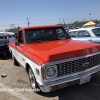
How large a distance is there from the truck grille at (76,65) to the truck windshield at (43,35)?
5.86ft

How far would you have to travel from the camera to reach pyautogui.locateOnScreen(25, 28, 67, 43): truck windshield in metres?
4.70

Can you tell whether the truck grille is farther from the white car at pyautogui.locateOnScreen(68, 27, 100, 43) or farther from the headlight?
the white car at pyautogui.locateOnScreen(68, 27, 100, 43)

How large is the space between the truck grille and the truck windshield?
179 cm

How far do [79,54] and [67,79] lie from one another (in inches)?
25.4

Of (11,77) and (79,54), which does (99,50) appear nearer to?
(79,54)

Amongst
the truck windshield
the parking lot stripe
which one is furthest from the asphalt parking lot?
the truck windshield

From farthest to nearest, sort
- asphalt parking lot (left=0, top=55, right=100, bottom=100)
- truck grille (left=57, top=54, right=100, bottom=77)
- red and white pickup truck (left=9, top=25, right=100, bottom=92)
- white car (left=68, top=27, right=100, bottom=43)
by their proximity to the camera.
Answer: white car (left=68, top=27, right=100, bottom=43) → asphalt parking lot (left=0, top=55, right=100, bottom=100) → truck grille (left=57, top=54, right=100, bottom=77) → red and white pickup truck (left=9, top=25, right=100, bottom=92)

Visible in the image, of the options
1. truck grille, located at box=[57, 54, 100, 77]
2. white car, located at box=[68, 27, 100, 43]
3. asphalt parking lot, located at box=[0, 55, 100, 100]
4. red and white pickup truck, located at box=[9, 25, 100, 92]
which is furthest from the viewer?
white car, located at box=[68, 27, 100, 43]

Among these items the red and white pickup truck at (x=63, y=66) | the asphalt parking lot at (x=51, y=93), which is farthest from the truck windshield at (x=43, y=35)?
the asphalt parking lot at (x=51, y=93)

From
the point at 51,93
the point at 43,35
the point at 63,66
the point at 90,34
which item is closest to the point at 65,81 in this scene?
the point at 63,66

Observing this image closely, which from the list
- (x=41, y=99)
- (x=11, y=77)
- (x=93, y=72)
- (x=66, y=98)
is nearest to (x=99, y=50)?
(x=93, y=72)

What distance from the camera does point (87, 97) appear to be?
3.55m

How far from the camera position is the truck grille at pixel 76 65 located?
320cm

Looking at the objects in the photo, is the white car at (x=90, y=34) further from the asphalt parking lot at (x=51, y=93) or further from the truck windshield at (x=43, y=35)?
the asphalt parking lot at (x=51, y=93)
